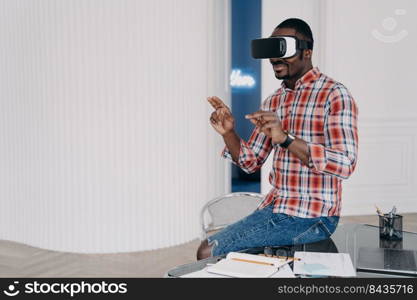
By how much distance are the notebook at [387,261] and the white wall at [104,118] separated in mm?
2870

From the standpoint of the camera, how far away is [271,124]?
1.79 metres

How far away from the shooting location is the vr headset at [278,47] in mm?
2006

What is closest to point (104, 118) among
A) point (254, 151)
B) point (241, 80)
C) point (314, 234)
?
point (254, 151)

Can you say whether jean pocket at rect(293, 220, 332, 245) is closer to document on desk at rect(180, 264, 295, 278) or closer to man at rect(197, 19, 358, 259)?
man at rect(197, 19, 358, 259)

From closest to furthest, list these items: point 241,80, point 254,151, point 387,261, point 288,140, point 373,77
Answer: point 387,261
point 288,140
point 254,151
point 373,77
point 241,80

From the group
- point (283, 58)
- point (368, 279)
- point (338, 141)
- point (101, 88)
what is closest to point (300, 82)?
point (283, 58)

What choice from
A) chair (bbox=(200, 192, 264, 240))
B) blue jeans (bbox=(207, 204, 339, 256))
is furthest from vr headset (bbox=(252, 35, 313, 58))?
chair (bbox=(200, 192, 264, 240))

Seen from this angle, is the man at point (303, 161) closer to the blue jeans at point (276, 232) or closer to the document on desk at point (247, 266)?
the blue jeans at point (276, 232)

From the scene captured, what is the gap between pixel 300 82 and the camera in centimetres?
214

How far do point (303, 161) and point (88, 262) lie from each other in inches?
107

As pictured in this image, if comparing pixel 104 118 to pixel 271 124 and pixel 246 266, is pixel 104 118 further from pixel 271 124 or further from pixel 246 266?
pixel 246 266

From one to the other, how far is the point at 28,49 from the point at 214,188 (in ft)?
6.64

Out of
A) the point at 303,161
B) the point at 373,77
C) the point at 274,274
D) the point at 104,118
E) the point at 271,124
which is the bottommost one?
the point at 274,274

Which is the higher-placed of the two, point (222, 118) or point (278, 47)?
point (278, 47)
